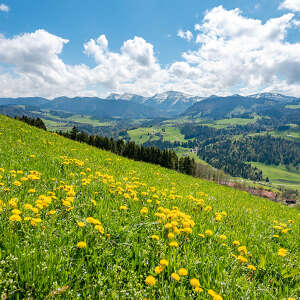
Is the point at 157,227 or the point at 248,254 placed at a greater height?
the point at 157,227

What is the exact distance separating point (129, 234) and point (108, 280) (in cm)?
112

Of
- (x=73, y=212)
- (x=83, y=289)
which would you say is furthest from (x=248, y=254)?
(x=73, y=212)

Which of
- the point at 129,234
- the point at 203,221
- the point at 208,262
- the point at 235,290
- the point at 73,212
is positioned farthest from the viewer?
the point at 203,221

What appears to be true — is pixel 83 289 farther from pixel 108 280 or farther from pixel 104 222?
pixel 104 222

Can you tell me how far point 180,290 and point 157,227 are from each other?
179 centimetres

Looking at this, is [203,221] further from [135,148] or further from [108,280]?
[135,148]

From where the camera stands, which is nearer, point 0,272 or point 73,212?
point 0,272

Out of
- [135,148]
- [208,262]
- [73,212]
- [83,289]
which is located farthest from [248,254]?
[135,148]

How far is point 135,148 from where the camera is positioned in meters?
63.3

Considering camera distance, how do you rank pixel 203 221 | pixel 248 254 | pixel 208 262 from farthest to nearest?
pixel 203 221, pixel 248 254, pixel 208 262

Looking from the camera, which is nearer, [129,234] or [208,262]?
[208,262]

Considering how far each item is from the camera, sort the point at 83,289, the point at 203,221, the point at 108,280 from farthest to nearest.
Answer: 1. the point at 203,221
2. the point at 108,280
3. the point at 83,289

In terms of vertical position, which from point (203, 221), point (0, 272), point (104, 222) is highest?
point (0, 272)

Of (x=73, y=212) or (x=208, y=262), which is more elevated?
(x=73, y=212)
